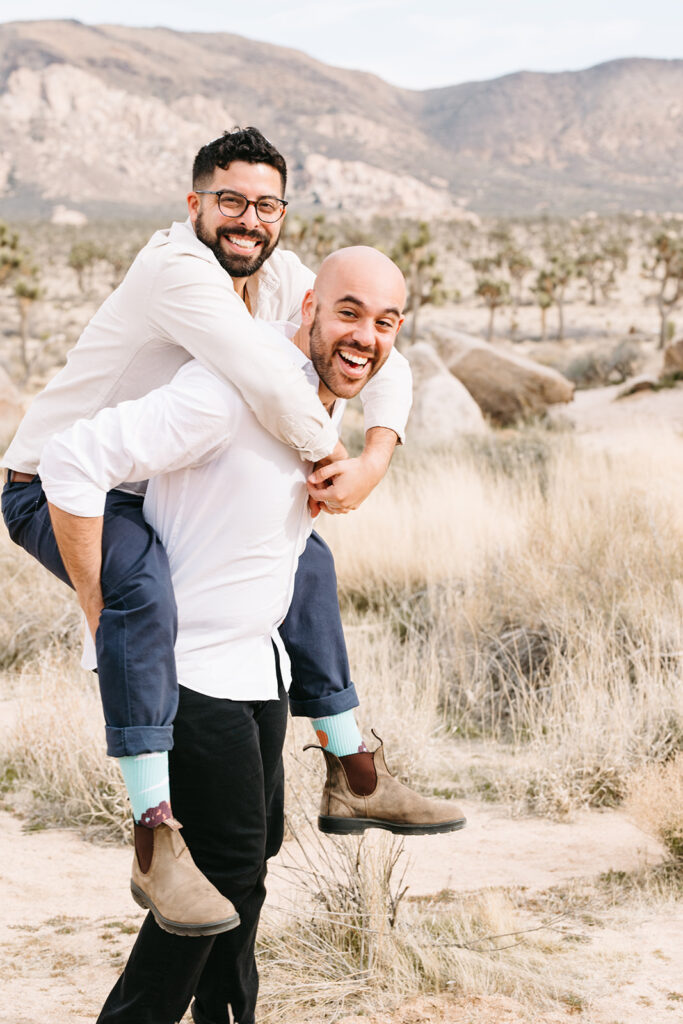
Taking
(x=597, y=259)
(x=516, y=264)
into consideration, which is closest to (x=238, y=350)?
(x=516, y=264)

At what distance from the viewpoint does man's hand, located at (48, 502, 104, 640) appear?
6.78 ft

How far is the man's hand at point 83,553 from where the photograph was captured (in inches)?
81.4

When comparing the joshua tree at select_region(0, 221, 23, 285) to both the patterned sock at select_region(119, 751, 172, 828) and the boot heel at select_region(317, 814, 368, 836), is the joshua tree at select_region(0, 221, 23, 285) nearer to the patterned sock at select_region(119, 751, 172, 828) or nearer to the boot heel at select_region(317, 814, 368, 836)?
the boot heel at select_region(317, 814, 368, 836)

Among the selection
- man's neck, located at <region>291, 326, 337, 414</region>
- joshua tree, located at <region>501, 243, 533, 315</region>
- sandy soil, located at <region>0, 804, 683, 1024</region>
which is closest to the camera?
man's neck, located at <region>291, 326, 337, 414</region>

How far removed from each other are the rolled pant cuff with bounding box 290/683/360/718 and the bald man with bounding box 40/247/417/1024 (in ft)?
1.06

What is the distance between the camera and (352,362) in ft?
7.54

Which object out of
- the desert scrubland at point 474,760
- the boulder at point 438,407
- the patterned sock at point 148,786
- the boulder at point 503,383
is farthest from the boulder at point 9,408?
the patterned sock at point 148,786

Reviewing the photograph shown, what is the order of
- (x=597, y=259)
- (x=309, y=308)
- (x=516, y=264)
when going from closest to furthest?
(x=309, y=308)
(x=516, y=264)
(x=597, y=259)

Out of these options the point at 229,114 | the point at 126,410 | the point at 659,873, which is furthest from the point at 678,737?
the point at 229,114

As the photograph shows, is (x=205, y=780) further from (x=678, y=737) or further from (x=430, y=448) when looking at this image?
(x=430, y=448)

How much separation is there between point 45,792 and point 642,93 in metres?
212

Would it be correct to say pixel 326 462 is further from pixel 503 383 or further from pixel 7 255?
pixel 7 255

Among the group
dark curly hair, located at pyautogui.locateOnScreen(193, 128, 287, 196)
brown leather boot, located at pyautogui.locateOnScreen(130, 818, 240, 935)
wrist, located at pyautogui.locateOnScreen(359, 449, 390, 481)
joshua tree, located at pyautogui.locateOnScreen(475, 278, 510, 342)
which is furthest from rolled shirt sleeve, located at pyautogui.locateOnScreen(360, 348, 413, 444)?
joshua tree, located at pyautogui.locateOnScreen(475, 278, 510, 342)

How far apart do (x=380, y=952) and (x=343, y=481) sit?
1.56 m
